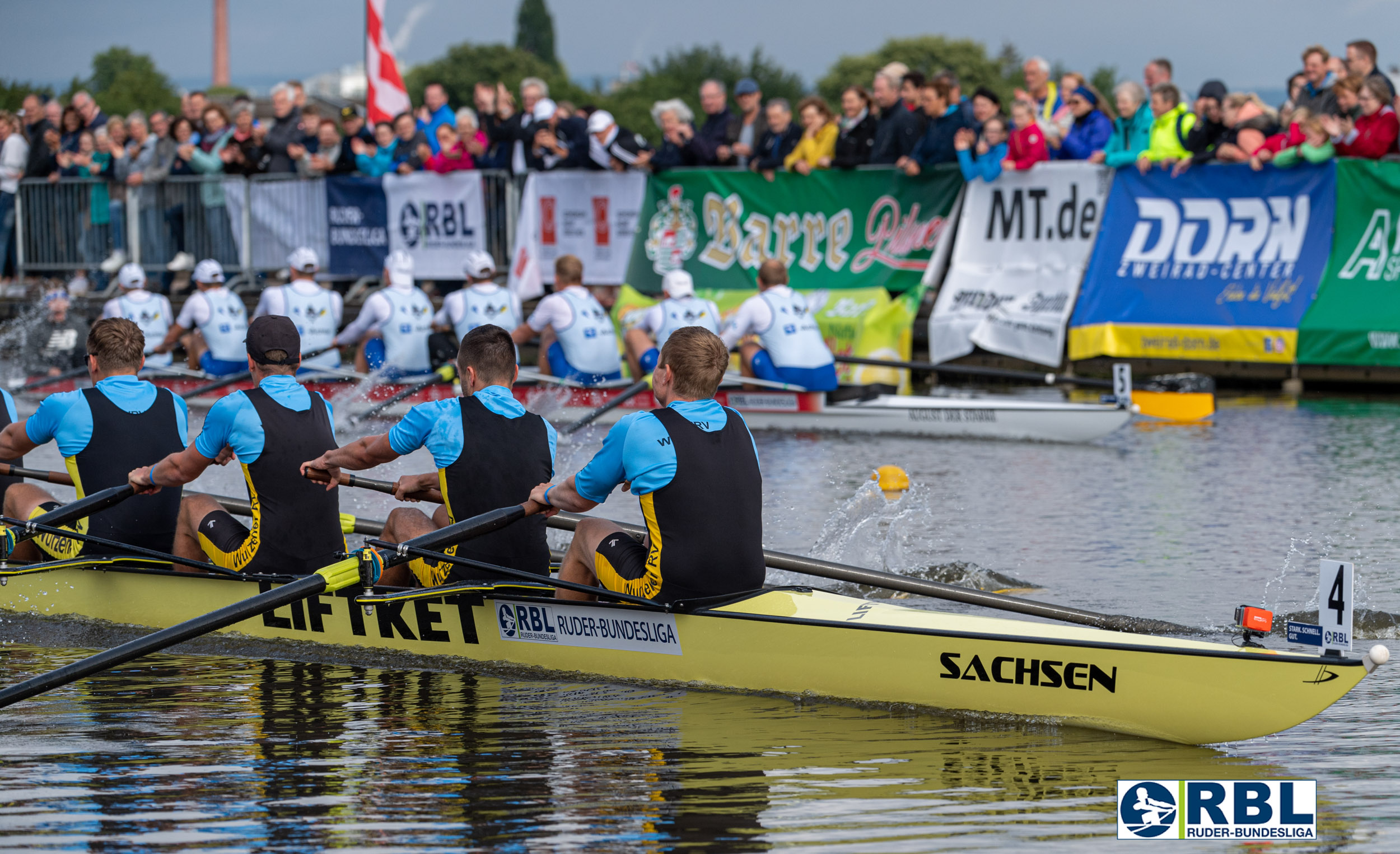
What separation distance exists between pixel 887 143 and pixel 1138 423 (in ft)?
13.7

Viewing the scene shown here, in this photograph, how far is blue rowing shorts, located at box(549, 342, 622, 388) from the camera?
1359 centimetres

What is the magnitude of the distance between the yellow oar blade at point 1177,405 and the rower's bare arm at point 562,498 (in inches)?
307

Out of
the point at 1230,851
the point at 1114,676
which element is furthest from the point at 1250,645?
the point at 1230,851

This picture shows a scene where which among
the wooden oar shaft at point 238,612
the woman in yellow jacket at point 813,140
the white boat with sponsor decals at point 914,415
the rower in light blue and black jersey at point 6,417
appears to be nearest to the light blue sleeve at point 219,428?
the wooden oar shaft at point 238,612

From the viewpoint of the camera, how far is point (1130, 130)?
14820mm

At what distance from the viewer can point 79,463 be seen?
7141 mm

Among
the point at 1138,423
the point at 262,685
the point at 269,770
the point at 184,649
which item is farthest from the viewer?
the point at 1138,423

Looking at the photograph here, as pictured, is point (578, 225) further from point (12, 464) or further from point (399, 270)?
point (12, 464)

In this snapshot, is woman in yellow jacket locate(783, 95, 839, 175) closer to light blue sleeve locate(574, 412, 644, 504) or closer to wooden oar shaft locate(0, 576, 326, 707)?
light blue sleeve locate(574, 412, 644, 504)

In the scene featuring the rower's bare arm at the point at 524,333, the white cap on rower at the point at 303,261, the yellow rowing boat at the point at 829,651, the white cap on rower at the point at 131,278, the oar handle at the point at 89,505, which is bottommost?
the yellow rowing boat at the point at 829,651

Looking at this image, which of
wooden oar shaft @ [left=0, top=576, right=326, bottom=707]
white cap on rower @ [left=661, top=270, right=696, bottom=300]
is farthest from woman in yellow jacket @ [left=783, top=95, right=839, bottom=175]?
wooden oar shaft @ [left=0, top=576, right=326, bottom=707]

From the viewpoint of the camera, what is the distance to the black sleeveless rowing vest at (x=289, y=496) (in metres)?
6.47

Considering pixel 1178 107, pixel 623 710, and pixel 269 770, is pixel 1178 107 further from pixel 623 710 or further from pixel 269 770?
pixel 269 770

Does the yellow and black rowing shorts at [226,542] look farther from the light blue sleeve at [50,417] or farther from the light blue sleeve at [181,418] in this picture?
the light blue sleeve at [50,417]
